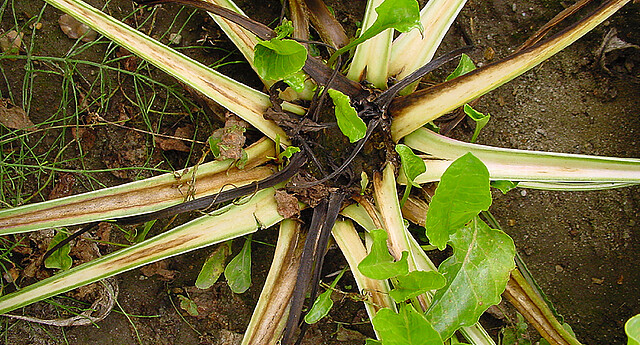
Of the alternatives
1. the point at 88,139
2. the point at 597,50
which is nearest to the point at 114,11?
the point at 88,139

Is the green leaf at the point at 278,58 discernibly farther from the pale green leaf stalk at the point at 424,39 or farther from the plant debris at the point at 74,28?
the plant debris at the point at 74,28

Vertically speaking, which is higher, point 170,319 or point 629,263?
point 629,263

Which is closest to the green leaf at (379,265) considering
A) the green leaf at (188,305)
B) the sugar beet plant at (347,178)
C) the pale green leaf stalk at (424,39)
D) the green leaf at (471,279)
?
the sugar beet plant at (347,178)

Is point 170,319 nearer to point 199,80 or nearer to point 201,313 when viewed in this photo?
point 201,313

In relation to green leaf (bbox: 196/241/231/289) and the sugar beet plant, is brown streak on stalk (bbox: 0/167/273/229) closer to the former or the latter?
the sugar beet plant

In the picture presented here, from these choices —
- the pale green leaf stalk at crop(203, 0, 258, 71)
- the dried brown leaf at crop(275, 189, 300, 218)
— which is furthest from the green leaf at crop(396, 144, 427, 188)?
the pale green leaf stalk at crop(203, 0, 258, 71)

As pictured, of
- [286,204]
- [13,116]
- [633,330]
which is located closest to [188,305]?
[286,204]
